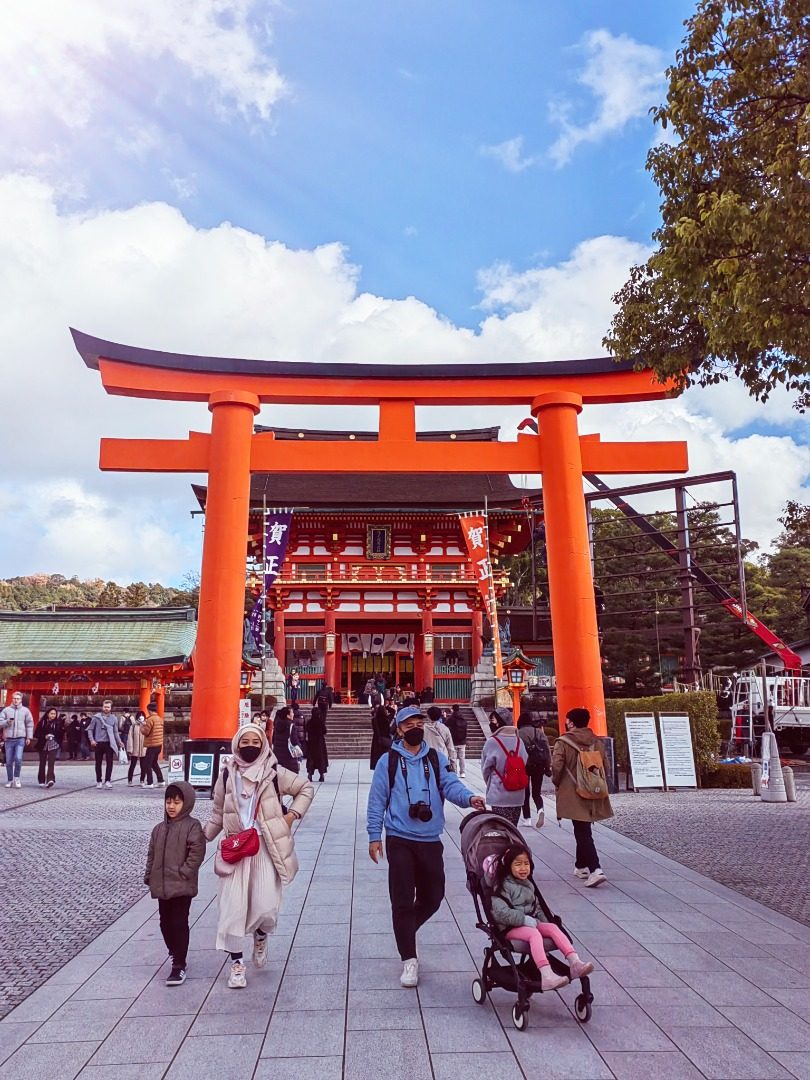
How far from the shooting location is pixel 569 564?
529 inches

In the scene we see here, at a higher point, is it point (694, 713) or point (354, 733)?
point (694, 713)

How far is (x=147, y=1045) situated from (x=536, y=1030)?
5.95ft

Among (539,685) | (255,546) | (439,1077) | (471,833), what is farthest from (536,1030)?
(255,546)

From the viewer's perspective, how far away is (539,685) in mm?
29281

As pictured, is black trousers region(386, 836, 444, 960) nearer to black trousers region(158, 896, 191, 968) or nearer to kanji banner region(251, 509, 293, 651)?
black trousers region(158, 896, 191, 968)

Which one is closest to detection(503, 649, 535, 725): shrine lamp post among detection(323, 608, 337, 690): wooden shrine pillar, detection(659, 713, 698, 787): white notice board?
detection(323, 608, 337, 690): wooden shrine pillar

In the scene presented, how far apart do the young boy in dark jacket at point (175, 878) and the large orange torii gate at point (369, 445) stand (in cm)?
875

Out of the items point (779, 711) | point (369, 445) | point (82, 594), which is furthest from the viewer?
point (82, 594)

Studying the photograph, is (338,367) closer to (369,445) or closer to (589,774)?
(369,445)

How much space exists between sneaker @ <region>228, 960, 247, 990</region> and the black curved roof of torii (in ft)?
35.5

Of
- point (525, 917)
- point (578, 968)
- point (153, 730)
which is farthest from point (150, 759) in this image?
point (578, 968)

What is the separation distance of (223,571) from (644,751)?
8209 mm

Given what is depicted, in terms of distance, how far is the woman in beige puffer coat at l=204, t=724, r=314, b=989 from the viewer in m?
4.40

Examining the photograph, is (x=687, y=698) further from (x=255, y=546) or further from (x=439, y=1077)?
(x=255, y=546)
